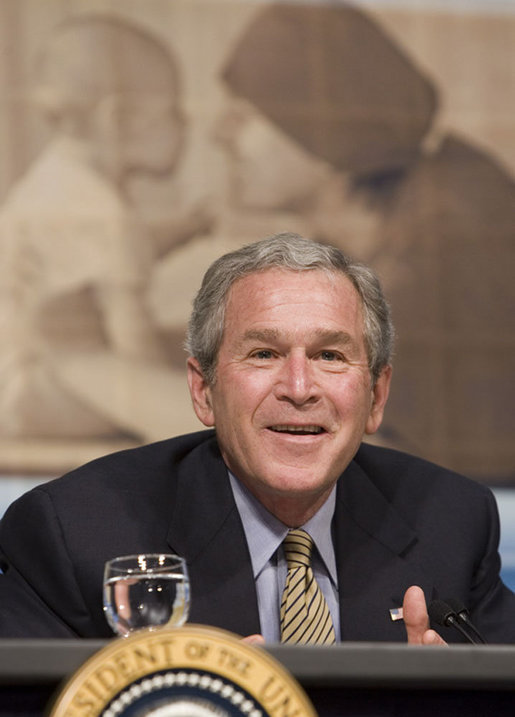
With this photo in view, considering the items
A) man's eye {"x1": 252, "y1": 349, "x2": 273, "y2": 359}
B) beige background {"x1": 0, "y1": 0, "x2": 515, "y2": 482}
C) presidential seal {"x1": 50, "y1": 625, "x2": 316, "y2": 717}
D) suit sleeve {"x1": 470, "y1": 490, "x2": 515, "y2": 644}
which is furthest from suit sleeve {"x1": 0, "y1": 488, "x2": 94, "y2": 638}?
beige background {"x1": 0, "y1": 0, "x2": 515, "y2": 482}

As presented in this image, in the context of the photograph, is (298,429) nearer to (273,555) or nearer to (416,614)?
(273,555)

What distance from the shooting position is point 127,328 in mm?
7770

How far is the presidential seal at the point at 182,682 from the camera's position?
0.82m

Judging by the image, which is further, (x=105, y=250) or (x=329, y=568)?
(x=105, y=250)

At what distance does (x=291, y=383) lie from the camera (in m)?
1.74

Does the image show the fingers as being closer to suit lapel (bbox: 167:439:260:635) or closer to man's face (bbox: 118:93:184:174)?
suit lapel (bbox: 167:439:260:635)

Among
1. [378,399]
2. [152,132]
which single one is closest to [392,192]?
[152,132]

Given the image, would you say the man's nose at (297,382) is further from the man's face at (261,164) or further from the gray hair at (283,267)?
the man's face at (261,164)

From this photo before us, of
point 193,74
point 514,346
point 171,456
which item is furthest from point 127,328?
point 171,456

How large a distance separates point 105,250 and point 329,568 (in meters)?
6.25

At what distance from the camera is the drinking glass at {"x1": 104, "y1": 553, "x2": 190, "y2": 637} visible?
1.13 meters

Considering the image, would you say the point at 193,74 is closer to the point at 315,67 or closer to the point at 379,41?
the point at 315,67

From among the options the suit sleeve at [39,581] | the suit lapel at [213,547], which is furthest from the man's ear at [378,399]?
the suit sleeve at [39,581]

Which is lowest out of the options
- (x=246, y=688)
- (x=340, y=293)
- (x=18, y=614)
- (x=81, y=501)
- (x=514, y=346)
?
(x=246, y=688)
